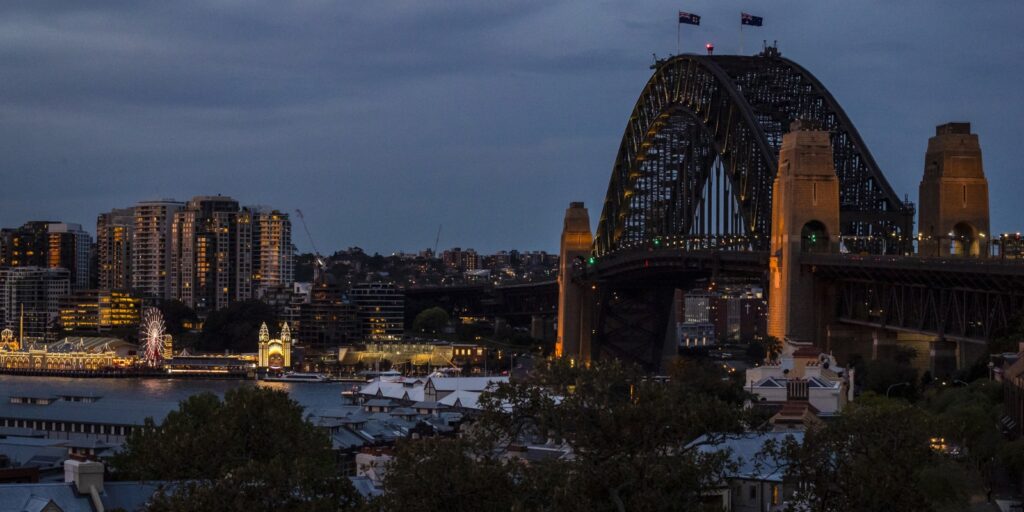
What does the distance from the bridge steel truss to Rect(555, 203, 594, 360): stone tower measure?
4440 centimetres

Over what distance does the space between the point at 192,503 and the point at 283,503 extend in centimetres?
148

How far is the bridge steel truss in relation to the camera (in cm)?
Answer: 6744

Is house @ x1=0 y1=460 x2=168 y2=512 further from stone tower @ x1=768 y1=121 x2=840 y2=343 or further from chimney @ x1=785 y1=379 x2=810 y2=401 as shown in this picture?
stone tower @ x1=768 y1=121 x2=840 y2=343

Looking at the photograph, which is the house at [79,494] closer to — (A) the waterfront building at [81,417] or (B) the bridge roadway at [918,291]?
(B) the bridge roadway at [918,291]

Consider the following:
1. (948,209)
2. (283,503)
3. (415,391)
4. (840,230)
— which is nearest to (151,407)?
(415,391)

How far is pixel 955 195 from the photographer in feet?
260

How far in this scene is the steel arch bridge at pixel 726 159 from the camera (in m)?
89.3

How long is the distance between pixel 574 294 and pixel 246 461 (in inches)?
3505

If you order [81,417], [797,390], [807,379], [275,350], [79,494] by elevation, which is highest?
[807,379]

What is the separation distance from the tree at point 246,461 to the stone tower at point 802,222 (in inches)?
1338

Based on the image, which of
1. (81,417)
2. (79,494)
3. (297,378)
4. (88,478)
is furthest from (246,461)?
(297,378)

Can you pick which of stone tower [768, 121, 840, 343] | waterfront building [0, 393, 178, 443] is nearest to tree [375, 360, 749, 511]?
stone tower [768, 121, 840, 343]

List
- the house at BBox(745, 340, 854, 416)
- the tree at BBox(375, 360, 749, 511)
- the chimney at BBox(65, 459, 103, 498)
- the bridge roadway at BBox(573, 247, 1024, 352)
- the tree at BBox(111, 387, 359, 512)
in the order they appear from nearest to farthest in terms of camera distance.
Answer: the tree at BBox(375, 360, 749, 511) → the tree at BBox(111, 387, 359, 512) → the chimney at BBox(65, 459, 103, 498) → the house at BBox(745, 340, 854, 416) → the bridge roadway at BBox(573, 247, 1024, 352)

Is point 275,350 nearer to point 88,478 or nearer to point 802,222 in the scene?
point 802,222
